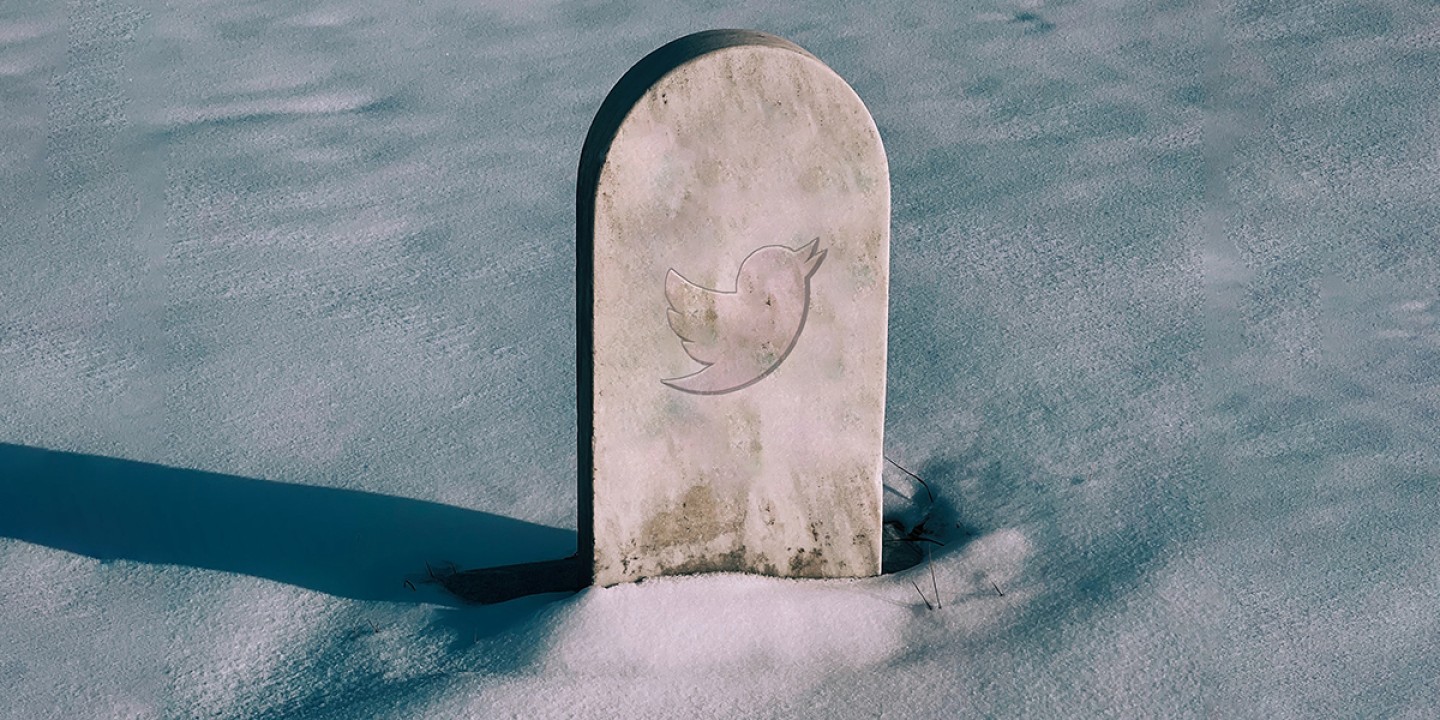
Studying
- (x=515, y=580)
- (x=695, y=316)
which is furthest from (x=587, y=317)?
(x=515, y=580)

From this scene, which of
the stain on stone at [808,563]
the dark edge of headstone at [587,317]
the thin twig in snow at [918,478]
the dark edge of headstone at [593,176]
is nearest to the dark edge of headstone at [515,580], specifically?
the dark edge of headstone at [587,317]

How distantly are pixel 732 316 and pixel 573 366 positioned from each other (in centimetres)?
93

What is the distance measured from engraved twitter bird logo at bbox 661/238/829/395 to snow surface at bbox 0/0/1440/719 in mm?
383

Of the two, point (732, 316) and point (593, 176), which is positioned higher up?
point (593, 176)

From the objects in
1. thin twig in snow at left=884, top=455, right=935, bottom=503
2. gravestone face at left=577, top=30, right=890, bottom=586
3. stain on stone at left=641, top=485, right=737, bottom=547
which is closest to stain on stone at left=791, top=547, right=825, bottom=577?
gravestone face at left=577, top=30, right=890, bottom=586

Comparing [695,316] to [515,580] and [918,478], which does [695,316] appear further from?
[918,478]

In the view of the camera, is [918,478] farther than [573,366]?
No

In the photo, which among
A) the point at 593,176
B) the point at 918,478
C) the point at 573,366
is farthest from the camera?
the point at 573,366

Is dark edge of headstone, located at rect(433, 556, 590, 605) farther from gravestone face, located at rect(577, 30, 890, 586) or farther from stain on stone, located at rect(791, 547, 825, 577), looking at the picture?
stain on stone, located at rect(791, 547, 825, 577)

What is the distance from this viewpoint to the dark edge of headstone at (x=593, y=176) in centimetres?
231

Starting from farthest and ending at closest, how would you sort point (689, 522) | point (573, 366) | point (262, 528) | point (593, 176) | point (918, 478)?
point (573, 366) < point (918, 478) < point (262, 528) < point (689, 522) < point (593, 176)

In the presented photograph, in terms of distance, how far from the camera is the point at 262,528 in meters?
2.82

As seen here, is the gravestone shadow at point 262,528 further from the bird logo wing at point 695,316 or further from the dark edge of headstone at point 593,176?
the bird logo wing at point 695,316

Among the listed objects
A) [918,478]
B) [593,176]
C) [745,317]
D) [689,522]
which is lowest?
[918,478]
